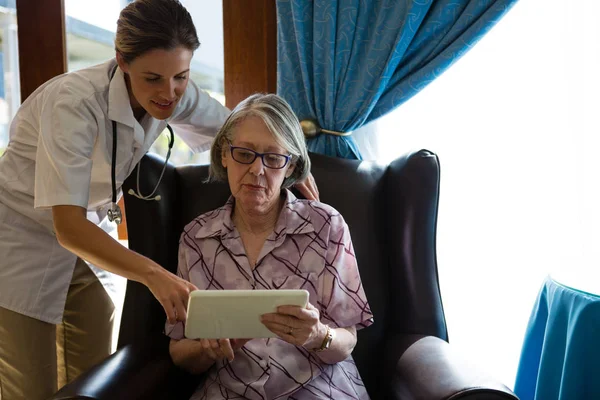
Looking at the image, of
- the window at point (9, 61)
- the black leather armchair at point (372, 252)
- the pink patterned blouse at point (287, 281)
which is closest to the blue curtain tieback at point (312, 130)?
the black leather armchair at point (372, 252)

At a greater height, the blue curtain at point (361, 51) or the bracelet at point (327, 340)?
the blue curtain at point (361, 51)

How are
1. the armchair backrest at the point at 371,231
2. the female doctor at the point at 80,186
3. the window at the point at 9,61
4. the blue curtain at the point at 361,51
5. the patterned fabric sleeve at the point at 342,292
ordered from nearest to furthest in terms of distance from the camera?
1. the female doctor at the point at 80,186
2. the patterned fabric sleeve at the point at 342,292
3. the armchair backrest at the point at 371,231
4. the blue curtain at the point at 361,51
5. the window at the point at 9,61

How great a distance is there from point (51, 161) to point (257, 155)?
489mm

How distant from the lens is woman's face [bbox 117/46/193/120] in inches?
58.9

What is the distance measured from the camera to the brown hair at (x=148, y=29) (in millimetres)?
1469

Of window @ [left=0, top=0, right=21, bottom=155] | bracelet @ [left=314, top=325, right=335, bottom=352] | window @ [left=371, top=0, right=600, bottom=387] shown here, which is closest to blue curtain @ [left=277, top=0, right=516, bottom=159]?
window @ [left=371, top=0, right=600, bottom=387]

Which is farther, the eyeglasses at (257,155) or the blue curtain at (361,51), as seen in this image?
the blue curtain at (361,51)

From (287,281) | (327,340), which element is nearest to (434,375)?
(327,340)

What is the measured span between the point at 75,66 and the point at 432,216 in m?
1.69

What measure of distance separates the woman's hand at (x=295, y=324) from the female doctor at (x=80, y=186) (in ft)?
0.61

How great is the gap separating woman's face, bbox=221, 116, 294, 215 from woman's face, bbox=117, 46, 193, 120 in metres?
0.19

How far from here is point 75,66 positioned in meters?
2.62

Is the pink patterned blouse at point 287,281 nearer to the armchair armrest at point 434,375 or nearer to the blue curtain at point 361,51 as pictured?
the armchair armrest at point 434,375

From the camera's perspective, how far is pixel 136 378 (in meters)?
1.43
